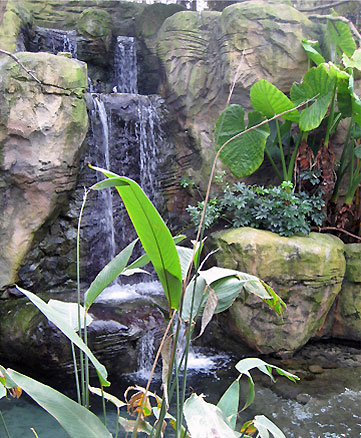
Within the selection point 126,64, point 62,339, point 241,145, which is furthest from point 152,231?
point 126,64

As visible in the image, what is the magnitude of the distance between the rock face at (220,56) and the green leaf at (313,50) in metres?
0.17

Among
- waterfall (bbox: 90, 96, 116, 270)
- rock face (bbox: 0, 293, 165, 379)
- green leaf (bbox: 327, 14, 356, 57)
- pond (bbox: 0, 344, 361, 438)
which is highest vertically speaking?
green leaf (bbox: 327, 14, 356, 57)

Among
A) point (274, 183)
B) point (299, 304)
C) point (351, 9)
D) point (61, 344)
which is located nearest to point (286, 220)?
point (299, 304)

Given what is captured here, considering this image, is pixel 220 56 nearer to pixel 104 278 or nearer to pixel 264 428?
pixel 104 278

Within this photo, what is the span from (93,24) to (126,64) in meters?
0.74

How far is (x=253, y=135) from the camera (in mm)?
4355

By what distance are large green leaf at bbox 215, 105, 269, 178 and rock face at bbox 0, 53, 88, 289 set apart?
1.52 metres

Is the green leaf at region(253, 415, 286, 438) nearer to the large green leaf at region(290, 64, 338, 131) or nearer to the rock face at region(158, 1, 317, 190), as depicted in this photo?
the large green leaf at region(290, 64, 338, 131)

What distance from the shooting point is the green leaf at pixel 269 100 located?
420cm

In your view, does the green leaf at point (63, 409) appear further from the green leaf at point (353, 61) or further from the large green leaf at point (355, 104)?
the green leaf at point (353, 61)

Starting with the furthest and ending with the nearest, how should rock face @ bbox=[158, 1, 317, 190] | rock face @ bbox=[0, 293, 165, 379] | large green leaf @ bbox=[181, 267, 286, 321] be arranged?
1. rock face @ bbox=[158, 1, 317, 190]
2. rock face @ bbox=[0, 293, 165, 379]
3. large green leaf @ bbox=[181, 267, 286, 321]

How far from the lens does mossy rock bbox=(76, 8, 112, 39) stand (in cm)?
618

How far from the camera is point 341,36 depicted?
4.80 metres

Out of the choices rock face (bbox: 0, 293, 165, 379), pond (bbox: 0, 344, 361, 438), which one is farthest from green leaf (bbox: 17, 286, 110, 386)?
rock face (bbox: 0, 293, 165, 379)
